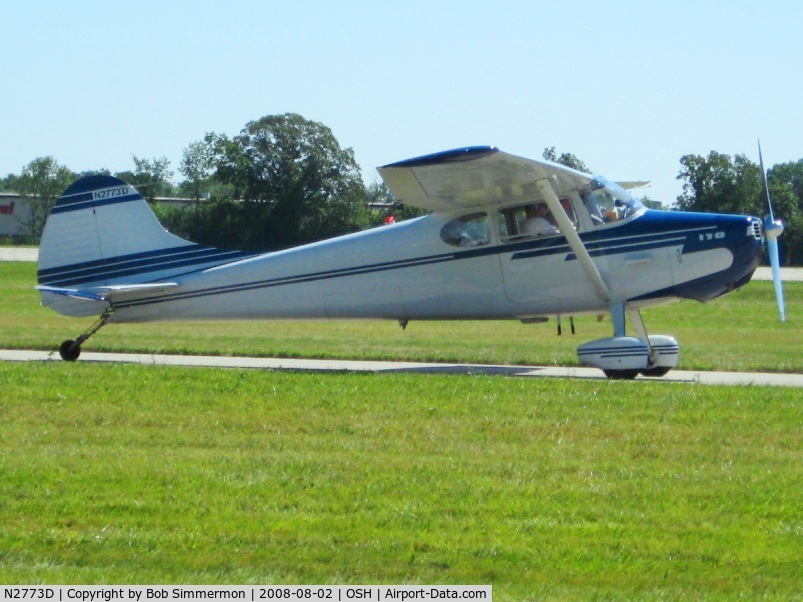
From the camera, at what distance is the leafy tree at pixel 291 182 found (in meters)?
52.5

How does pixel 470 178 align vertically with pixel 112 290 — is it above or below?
above

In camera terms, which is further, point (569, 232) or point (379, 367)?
point (379, 367)

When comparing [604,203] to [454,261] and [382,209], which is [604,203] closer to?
[454,261]

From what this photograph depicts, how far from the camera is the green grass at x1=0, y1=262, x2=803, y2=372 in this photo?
690 inches

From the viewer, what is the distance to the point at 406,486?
755 cm

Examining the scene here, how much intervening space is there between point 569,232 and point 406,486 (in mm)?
6937

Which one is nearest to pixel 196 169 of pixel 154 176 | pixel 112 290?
pixel 154 176

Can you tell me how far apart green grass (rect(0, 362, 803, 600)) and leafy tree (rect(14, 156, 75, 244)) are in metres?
84.7

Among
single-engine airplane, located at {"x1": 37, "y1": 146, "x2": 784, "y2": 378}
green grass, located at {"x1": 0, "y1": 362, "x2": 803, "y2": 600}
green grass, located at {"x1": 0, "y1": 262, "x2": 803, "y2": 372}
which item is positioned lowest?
green grass, located at {"x1": 0, "y1": 262, "x2": 803, "y2": 372}

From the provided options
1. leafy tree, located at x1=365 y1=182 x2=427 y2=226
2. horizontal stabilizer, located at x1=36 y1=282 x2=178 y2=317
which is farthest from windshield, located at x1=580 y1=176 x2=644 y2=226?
leafy tree, located at x1=365 y1=182 x2=427 y2=226

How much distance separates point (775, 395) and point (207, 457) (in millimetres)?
6213

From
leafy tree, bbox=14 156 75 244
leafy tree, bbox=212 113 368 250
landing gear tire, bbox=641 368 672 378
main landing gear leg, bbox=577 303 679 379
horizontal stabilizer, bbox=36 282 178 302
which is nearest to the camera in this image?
main landing gear leg, bbox=577 303 679 379

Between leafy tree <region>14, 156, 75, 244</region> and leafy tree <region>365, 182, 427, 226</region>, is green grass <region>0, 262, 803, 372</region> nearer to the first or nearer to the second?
leafy tree <region>365, 182, 427, 226</region>

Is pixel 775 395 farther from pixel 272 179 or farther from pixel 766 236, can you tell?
pixel 272 179
